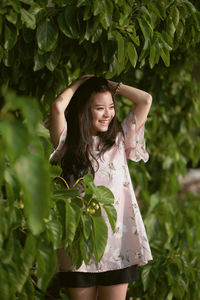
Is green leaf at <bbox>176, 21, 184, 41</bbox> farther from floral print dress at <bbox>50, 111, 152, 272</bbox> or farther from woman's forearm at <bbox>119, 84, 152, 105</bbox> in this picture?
floral print dress at <bbox>50, 111, 152, 272</bbox>

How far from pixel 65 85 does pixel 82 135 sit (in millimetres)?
391

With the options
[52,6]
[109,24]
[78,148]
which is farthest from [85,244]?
[52,6]

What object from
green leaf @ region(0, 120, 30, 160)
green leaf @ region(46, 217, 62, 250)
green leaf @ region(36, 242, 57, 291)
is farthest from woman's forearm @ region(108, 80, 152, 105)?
green leaf @ region(0, 120, 30, 160)

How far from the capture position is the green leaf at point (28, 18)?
1.71 meters

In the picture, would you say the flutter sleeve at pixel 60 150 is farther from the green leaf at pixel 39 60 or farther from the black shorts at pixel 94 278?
the black shorts at pixel 94 278

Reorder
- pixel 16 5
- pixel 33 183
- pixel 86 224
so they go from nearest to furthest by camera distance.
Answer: pixel 33 183 < pixel 86 224 < pixel 16 5

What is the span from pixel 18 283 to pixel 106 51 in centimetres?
96

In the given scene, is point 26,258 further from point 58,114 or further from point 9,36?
point 9,36

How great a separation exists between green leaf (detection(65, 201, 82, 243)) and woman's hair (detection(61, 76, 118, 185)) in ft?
1.49

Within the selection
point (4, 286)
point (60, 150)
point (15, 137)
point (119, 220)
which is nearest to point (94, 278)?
point (119, 220)

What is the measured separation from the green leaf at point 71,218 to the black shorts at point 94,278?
0.48 meters

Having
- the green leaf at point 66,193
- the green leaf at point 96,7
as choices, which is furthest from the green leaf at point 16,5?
the green leaf at point 66,193

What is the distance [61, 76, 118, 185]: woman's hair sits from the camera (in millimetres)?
1949

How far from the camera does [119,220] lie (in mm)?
1961
